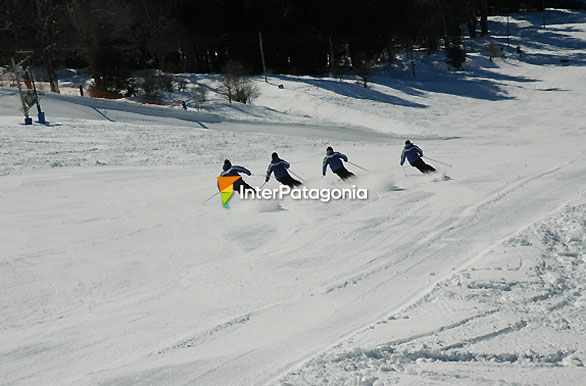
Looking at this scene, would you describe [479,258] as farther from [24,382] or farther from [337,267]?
[24,382]

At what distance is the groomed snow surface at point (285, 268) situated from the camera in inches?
299

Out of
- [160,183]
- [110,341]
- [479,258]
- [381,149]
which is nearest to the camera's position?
[110,341]

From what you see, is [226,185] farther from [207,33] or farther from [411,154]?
[207,33]

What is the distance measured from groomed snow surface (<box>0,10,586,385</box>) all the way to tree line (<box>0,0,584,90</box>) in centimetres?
1705

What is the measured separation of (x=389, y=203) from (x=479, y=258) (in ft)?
14.7

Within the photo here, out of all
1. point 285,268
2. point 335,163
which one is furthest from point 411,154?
point 285,268

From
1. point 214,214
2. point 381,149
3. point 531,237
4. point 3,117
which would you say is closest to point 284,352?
point 531,237

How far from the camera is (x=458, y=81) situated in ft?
160

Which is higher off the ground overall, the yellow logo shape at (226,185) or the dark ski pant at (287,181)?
the yellow logo shape at (226,185)

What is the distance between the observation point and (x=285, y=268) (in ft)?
36.5

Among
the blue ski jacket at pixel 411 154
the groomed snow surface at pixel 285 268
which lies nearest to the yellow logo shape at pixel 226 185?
the groomed snow surface at pixel 285 268

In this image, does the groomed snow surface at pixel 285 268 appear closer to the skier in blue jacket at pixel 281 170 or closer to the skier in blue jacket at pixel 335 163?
the skier in blue jacket at pixel 335 163

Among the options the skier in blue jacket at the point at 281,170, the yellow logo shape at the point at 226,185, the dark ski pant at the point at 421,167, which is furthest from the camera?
the dark ski pant at the point at 421,167

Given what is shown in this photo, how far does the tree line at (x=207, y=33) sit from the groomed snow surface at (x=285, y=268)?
17.0 meters
